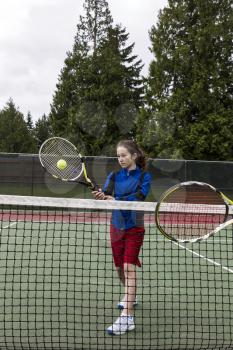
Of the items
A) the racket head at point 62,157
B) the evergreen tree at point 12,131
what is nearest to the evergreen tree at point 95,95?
the evergreen tree at point 12,131

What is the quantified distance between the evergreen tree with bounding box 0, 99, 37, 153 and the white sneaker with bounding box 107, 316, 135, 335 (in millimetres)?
31218

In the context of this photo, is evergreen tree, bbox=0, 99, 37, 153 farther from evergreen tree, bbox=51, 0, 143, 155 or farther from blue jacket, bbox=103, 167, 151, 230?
blue jacket, bbox=103, 167, 151, 230

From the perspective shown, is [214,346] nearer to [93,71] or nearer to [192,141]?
[192,141]

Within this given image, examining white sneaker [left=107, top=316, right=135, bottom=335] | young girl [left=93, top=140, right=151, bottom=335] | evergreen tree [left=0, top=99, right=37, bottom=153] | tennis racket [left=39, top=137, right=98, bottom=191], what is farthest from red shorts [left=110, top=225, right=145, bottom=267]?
evergreen tree [left=0, top=99, right=37, bottom=153]

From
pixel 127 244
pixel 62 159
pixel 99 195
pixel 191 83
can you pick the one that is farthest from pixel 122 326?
pixel 191 83

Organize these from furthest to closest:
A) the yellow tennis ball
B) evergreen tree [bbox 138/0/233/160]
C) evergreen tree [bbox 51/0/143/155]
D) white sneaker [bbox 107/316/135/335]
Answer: evergreen tree [bbox 51/0/143/155]
evergreen tree [bbox 138/0/233/160]
the yellow tennis ball
white sneaker [bbox 107/316/135/335]

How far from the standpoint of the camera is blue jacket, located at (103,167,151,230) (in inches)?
159

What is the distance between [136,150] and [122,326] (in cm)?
147

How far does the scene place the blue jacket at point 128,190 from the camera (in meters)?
4.04

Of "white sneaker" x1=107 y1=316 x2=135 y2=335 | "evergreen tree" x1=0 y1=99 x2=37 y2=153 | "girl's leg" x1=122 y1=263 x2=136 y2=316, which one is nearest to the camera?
"white sneaker" x1=107 y1=316 x2=135 y2=335

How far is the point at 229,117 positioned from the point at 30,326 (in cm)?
2142

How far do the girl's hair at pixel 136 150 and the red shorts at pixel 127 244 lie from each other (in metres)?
0.56

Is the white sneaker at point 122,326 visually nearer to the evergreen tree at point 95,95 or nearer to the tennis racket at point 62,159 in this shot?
the tennis racket at point 62,159

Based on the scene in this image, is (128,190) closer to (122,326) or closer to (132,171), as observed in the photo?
(132,171)
